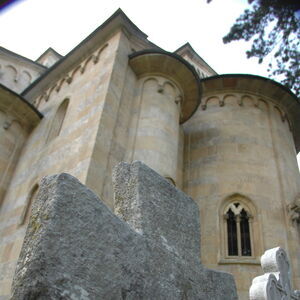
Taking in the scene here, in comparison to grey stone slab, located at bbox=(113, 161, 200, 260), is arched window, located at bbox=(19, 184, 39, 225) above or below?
above

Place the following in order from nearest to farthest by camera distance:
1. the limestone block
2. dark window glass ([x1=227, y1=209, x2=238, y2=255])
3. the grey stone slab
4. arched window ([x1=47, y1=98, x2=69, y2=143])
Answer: the grey stone slab, the limestone block, dark window glass ([x1=227, y1=209, x2=238, y2=255]), arched window ([x1=47, y1=98, x2=69, y2=143])

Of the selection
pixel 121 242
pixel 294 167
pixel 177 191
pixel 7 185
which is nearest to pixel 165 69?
pixel 294 167

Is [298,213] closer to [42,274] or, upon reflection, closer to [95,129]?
[95,129]

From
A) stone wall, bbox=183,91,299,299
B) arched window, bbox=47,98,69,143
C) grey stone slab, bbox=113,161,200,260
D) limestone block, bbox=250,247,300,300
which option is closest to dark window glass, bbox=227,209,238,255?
stone wall, bbox=183,91,299,299

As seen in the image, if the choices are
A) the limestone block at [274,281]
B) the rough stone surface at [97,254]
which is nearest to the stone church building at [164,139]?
the limestone block at [274,281]

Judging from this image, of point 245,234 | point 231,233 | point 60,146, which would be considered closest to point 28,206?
point 60,146

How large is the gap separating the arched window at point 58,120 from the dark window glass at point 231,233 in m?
6.03

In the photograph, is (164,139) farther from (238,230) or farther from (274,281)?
(274,281)

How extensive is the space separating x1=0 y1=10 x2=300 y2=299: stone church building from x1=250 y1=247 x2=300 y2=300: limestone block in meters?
4.07

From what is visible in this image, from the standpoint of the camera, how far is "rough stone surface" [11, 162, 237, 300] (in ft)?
4.73

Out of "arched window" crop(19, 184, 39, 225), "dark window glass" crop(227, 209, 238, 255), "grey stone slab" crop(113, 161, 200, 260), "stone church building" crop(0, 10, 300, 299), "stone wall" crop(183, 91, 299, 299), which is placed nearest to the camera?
"grey stone slab" crop(113, 161, 200, 260)

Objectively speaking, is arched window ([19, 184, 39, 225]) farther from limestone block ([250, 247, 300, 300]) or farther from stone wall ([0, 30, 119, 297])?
limestone block ([250, 247, 300, 300])

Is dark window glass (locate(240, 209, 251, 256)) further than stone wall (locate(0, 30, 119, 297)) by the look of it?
Yes

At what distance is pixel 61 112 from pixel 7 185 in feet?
9.92
